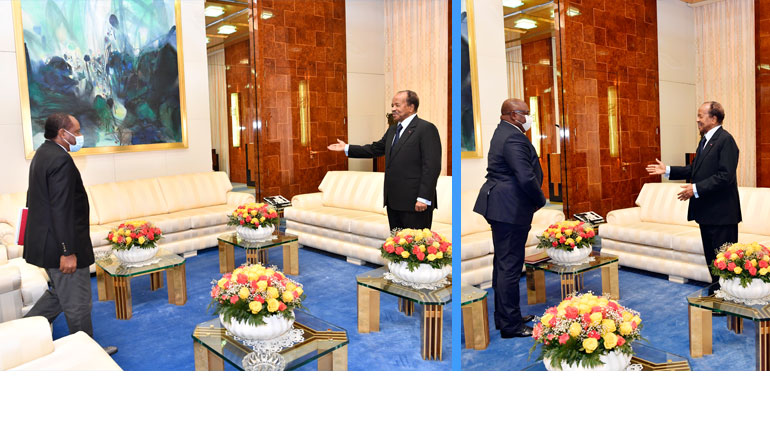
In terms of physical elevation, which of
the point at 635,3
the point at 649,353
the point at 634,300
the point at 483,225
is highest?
the point at 635,3

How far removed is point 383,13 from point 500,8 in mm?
3835

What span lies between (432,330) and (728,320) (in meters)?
1.25

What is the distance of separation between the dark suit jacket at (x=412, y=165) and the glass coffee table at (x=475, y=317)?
1.19 metres

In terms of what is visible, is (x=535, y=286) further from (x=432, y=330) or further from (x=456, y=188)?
(x=432, y=330)

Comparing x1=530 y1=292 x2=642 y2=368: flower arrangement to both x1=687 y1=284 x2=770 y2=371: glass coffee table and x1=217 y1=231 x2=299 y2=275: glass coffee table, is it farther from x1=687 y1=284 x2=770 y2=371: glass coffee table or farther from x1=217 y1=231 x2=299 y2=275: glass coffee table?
x1=217 y1=231 x2=299 y2=275: glass coffee table

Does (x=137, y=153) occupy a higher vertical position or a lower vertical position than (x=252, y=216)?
higher

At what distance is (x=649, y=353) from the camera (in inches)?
74.9

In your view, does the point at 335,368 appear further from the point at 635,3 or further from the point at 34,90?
the point at 34,90

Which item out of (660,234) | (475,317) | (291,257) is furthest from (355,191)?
(660,234)

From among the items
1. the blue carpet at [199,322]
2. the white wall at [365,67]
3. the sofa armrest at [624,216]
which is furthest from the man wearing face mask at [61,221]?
Answer: the white wall at [365,67]

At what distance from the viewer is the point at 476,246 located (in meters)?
2.17

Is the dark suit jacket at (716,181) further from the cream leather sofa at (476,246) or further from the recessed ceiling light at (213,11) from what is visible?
the recessed ceiling light at (213,11)
